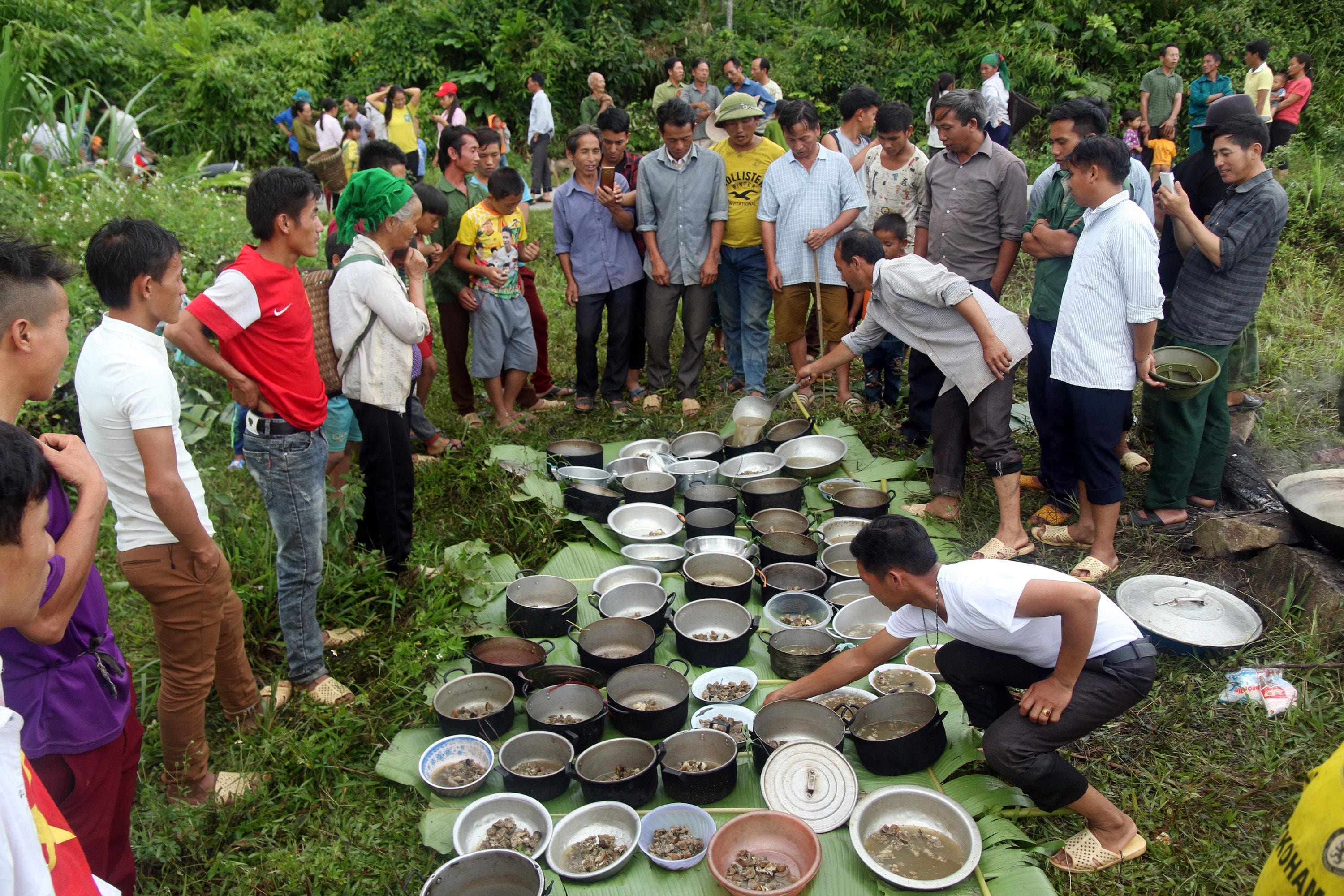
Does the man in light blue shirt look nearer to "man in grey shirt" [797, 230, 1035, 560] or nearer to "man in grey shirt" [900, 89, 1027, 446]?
"man in grey shirt" [900, 89, 1027, 446]

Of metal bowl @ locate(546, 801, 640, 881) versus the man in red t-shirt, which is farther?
the man in red t-shirt

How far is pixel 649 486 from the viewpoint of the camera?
5.30m

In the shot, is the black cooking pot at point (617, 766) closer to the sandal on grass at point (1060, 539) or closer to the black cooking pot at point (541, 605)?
the black cooking pot at point (541, 605)

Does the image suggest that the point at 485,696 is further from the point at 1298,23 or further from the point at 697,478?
the point at 1298,23

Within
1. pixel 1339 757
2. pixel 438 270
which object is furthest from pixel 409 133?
pixel 1339 757

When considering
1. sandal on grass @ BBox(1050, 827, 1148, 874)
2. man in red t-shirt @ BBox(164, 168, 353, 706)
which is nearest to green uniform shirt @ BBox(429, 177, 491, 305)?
man in red t-shirt @ BBox(164, 168, 353, 706)

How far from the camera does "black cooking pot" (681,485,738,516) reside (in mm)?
4863

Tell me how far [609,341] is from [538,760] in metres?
3.73

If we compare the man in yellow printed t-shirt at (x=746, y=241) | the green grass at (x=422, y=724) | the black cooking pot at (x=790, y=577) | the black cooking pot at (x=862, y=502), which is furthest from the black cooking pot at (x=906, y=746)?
the man in yellow printed t-shirt at (x=746, y=241)

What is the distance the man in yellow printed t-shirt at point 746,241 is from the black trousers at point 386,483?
2684mm

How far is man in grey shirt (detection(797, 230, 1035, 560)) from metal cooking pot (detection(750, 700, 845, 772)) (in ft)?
5.08

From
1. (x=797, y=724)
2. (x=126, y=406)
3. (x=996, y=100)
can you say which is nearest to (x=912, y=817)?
(x=797, y=724)

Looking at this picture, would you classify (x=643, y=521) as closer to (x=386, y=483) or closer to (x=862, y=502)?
(x=862, y=502)

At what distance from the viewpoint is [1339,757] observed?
1647mm
